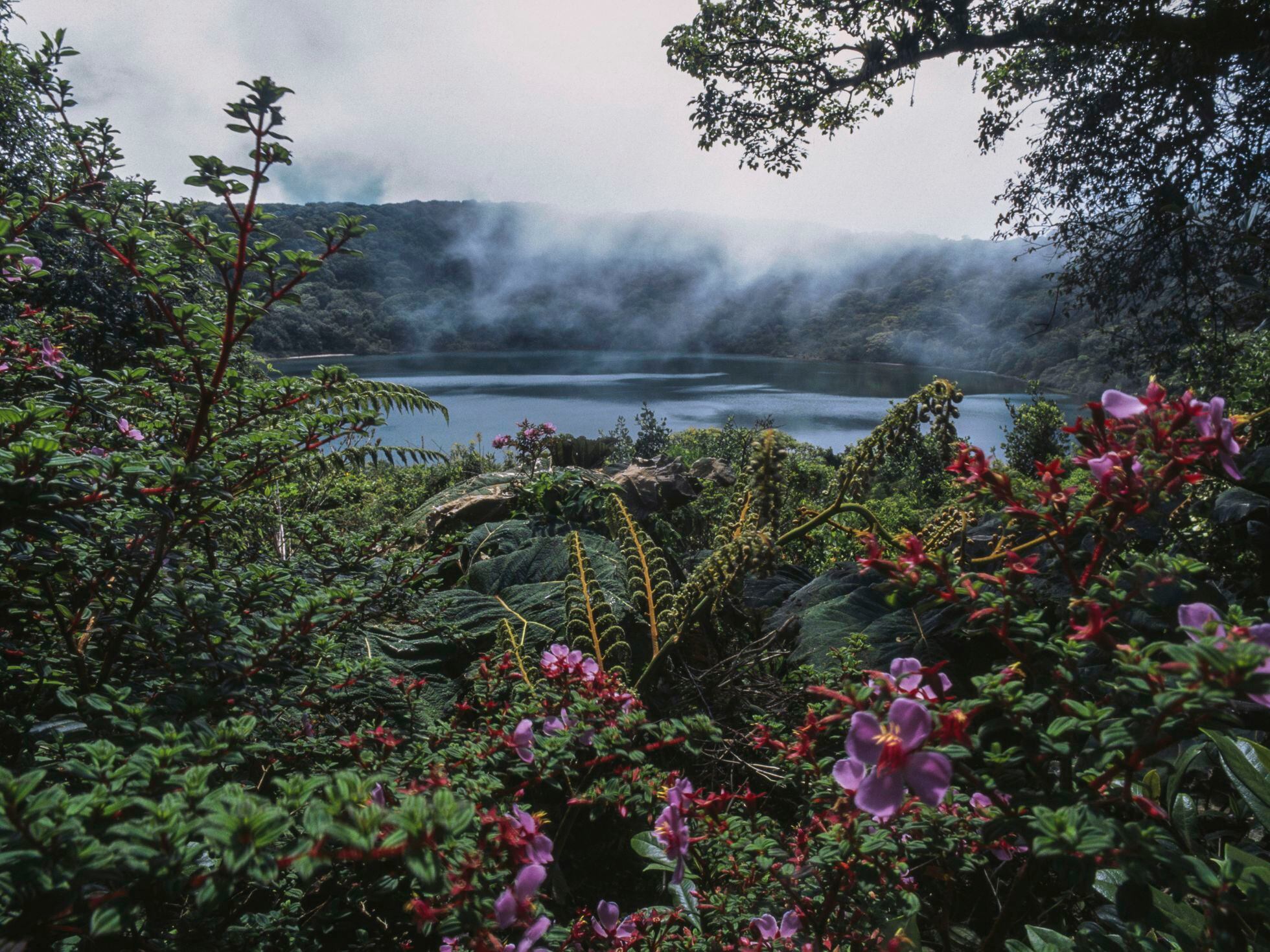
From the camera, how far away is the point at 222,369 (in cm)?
72

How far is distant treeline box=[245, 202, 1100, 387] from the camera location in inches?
638

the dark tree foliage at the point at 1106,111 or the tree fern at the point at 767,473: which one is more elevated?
the dark tree foliage at the point at 1106,111

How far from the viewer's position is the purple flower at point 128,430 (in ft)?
3.02

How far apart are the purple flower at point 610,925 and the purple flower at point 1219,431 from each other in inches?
30.3

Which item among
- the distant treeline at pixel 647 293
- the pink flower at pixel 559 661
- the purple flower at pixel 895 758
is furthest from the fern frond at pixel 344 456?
the distant treeline at pixel 647 293

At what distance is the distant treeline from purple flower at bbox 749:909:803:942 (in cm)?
1589

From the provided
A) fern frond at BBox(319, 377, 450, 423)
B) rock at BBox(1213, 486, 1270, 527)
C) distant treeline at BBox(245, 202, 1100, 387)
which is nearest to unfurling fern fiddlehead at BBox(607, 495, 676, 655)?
fern frond at BBox(319, 377, 450, 423)

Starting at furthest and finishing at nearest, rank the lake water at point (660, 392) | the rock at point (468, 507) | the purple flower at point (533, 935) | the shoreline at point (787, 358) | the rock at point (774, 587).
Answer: the shoreline at point (787, 358) → the lake water at point (660, 392) → the rock at point (468, 507) → the rock at point (774, 587) → the purple flower at point (533, 935)

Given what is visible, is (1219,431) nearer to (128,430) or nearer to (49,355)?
(128,430)

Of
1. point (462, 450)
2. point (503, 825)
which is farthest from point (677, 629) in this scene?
point (462, 450)

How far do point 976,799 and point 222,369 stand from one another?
102cm

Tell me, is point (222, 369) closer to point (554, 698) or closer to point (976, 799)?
point (554, 698)

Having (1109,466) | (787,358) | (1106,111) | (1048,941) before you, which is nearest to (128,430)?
(1109,466)

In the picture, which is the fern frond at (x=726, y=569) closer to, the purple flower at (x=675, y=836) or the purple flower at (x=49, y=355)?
the purple flower at (x=675, y=836)
